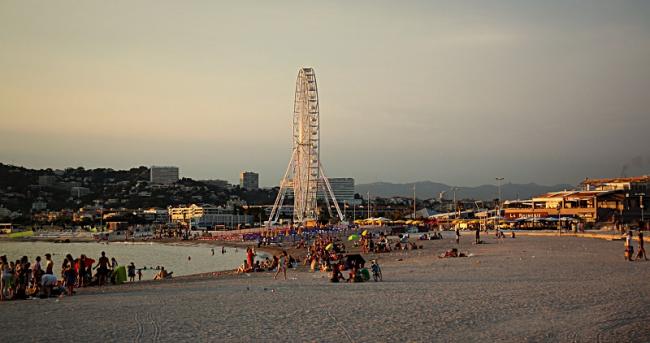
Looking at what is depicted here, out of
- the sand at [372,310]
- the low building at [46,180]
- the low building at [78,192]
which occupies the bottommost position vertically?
the sand at [372,310]

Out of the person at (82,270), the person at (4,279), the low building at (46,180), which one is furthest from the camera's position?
the low building at (46,180)

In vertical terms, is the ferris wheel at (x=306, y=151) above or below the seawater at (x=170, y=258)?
above

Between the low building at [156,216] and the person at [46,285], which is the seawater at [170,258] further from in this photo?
the low building at [156,216]

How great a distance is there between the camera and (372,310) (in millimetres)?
10352

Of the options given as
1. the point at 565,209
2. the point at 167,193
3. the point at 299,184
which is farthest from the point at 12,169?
the point at 565,209

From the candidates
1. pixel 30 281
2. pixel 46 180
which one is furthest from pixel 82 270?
pixel 46 180

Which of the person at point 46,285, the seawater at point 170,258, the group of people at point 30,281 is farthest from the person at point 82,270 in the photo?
the seawater at point 170,258

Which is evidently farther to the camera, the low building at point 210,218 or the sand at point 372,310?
the low building at point 210,218

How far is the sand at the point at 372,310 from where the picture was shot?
832 centimetres

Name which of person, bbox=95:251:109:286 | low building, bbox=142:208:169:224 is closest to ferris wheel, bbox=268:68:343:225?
person, bbox=95:251:109:286

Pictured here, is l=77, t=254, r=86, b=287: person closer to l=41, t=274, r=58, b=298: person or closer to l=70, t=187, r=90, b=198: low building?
l=41, t=274, r=58, b=298: person

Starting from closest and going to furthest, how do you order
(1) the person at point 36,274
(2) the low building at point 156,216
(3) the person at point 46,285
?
(3) the person at point 46,285 → (1) the person at point 36,274 → (2) the low building at point 156,216

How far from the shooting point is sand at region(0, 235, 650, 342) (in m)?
8.32

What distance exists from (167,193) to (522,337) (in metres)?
176
